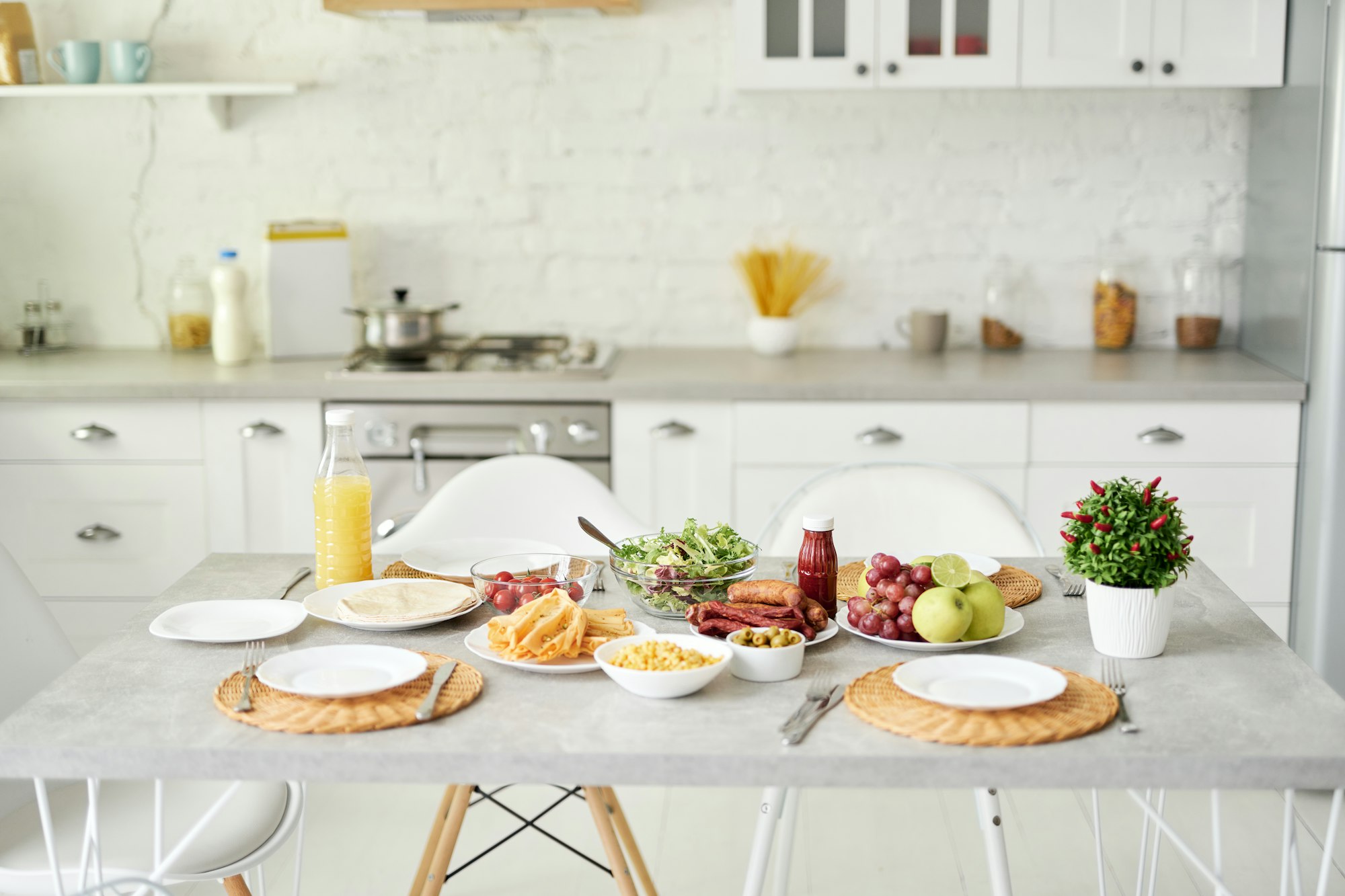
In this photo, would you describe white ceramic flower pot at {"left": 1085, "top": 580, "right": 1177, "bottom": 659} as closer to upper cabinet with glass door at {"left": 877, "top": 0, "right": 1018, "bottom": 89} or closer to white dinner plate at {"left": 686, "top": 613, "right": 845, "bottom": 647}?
white dinner plate at {"left": 686, "top": 613, "right": 845, "bottom": 647}

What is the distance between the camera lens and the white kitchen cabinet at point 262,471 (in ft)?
10.4

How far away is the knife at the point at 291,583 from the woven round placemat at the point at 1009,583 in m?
0.75

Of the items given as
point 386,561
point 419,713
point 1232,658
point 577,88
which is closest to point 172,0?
point 577,88

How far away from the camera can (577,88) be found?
362 centimetres

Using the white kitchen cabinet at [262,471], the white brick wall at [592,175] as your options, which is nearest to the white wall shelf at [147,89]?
the white brick wall at [592,175]

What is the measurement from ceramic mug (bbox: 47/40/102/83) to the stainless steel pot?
97 cm

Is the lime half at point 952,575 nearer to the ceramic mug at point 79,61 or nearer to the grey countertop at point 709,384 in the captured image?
the grey countertop at point 709,384

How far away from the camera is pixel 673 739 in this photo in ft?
4.36

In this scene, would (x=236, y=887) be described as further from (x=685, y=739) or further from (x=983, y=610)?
(x=983, y=610)

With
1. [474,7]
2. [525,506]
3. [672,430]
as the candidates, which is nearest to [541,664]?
[525,506]

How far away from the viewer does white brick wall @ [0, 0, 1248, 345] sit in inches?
142

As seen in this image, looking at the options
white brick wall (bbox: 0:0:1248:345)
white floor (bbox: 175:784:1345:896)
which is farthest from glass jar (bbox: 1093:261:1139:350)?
white floor (bbox: 175:784:1345:896)

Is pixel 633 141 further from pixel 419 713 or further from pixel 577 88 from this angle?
pixel 419 713

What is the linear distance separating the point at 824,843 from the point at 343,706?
152 centimetres
